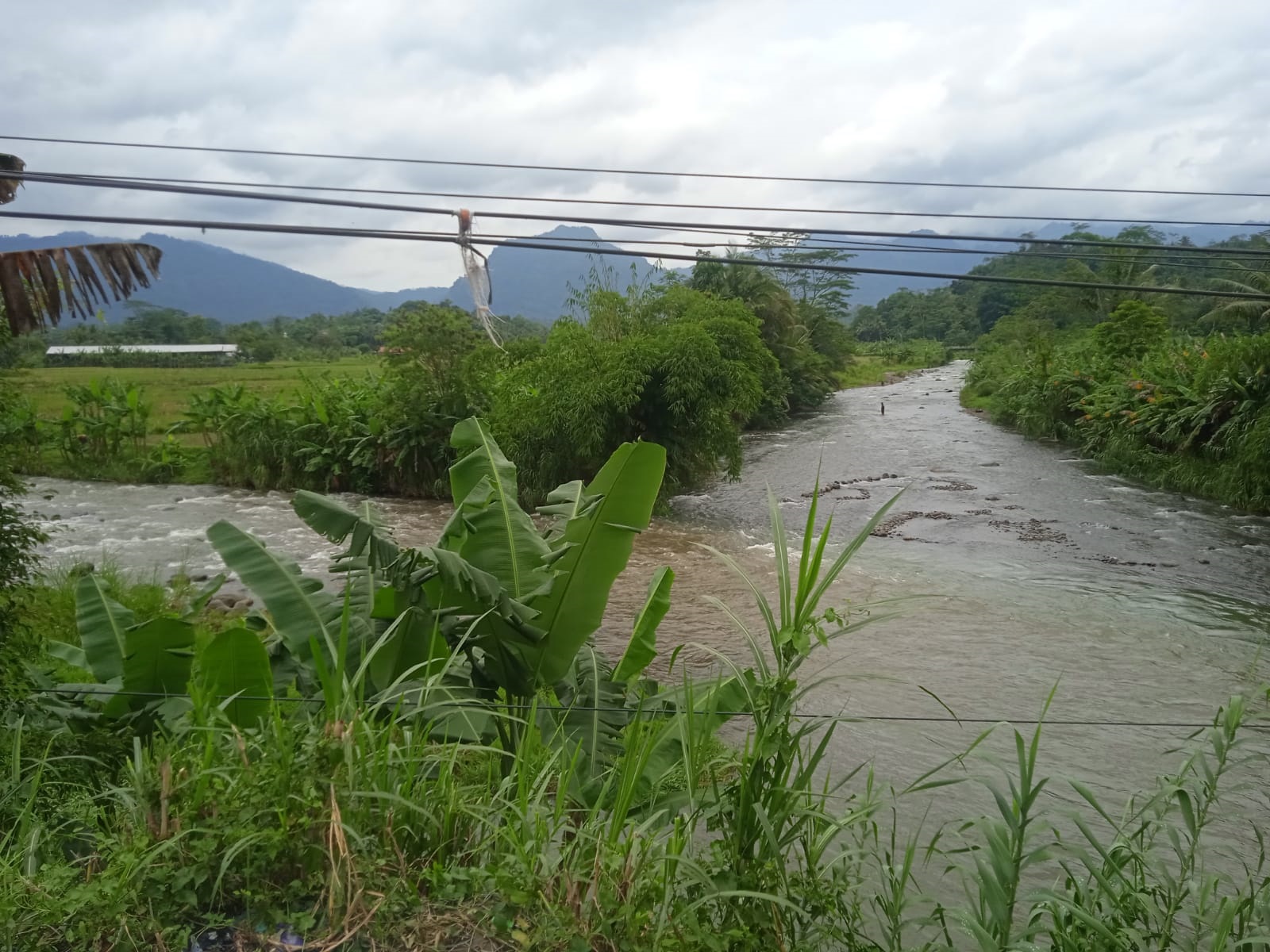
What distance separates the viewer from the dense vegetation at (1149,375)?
46.4ft

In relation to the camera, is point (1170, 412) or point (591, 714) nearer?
point (591, 714)

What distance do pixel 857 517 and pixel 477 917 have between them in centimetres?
1226

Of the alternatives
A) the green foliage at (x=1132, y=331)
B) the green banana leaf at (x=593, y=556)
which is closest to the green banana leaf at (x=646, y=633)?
the green banana leaf at (x=593, y=556)

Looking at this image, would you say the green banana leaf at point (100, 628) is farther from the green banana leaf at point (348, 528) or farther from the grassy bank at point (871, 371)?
the grassy bank at point (871, 371)

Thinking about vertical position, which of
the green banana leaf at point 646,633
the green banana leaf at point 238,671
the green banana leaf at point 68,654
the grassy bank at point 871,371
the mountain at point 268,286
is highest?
the mountain at point 268,286

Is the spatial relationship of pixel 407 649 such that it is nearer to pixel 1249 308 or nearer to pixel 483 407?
pixel 483 407

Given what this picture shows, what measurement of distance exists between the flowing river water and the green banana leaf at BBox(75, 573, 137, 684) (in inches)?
126

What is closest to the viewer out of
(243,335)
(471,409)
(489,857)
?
(489,857)

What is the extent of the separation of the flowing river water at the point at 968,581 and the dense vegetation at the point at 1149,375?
0.85 metres

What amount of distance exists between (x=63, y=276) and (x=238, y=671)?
2121 mm

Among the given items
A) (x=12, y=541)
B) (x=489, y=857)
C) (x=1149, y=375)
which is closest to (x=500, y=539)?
(x=12, y=541)

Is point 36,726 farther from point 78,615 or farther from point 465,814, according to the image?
point 465,814

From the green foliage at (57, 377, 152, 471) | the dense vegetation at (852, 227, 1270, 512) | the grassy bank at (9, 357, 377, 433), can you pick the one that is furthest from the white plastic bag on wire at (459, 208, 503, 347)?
the green foliage at (57, 377, 152, 471)

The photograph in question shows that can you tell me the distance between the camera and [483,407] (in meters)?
16.0
